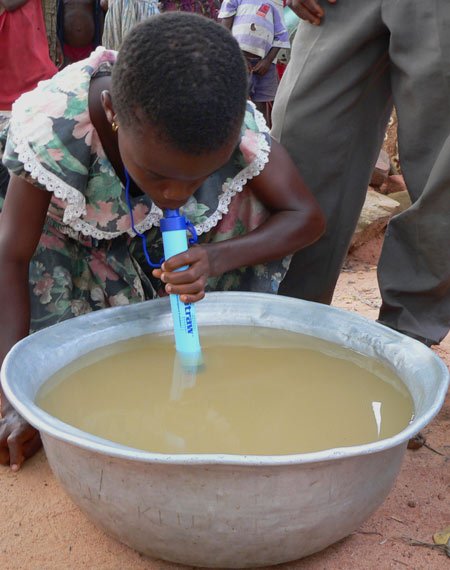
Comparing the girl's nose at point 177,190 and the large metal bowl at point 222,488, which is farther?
the girl's nose at point 177,190

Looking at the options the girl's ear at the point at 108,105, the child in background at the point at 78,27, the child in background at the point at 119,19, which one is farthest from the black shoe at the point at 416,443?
the child in background at the point at 78,27

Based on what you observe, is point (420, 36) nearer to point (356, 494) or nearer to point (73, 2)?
point (356, 494)

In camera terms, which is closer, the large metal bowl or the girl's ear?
the large metal bowl

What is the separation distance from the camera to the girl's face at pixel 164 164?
45.8 inches

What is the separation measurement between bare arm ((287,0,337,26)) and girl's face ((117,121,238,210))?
755mm

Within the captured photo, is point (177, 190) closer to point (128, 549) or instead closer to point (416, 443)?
point (128, 549)

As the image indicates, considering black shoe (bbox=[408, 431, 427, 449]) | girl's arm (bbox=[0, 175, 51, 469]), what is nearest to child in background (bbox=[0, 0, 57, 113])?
girl's arm (bbox=[0, 175, 51, 469])

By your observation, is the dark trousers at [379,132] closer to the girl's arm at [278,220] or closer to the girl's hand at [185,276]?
the girl's arm at [278,220]

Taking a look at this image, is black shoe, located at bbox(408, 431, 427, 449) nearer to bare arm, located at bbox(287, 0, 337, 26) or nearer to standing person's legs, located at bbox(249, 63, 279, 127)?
bare arm, located at bbox(287, 0, 337, 26)

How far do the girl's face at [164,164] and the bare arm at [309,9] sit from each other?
2.48 feet

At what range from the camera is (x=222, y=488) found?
0.97m

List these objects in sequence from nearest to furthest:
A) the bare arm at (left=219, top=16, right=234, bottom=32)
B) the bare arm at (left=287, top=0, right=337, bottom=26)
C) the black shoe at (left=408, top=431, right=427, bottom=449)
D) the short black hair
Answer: the short black hair → the black shoe at (left=408, top=431, right=427, bottom=449) → the bare arm at (left=287, top=0, right=337, bottom=26) → the bare arm at (left=219, top=16, right=234, bottom=32)

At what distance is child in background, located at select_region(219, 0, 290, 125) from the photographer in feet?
13.1

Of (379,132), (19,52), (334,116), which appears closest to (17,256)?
(334,116)
